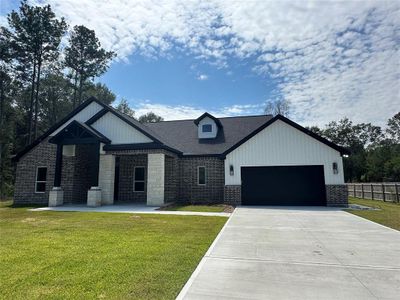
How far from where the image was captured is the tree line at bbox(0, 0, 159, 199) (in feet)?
89.5

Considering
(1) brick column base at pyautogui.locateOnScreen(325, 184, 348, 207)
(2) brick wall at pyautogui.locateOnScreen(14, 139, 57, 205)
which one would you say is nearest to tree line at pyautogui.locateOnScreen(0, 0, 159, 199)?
(2) brick wall at pyautogui.locateOnScreen(14, 139, 57, 205)

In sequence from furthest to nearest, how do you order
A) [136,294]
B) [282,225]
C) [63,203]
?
[63,203], [282,225], [136,294]

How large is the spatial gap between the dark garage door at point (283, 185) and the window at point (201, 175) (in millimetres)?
2707

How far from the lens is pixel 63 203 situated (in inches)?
643

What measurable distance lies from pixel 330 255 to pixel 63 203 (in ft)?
51.1

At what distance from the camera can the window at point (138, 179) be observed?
18.2 meters

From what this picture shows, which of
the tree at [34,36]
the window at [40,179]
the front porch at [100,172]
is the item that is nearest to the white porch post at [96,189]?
the front porch at [100,172]

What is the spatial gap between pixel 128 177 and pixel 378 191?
716 inches

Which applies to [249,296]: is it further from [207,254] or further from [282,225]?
[282,225]

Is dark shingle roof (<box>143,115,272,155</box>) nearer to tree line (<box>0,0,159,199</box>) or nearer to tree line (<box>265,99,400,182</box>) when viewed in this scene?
tree line (<box>0,0,159,199</box>)

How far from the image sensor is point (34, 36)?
90.4ft

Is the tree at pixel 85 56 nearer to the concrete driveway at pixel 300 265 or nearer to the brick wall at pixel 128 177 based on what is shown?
the brick wall at pixel 128 177

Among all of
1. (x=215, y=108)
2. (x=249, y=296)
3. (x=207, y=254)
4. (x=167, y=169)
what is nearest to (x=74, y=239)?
(x=207, y=254)

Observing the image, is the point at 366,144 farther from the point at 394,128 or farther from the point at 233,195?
the point at 233,195
